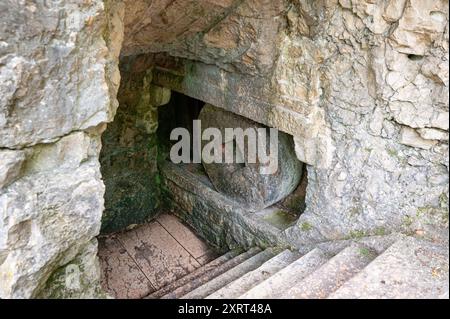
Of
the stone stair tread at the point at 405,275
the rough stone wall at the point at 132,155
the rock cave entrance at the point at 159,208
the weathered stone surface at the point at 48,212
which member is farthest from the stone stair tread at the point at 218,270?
the rough stone wall at the point at 132,155

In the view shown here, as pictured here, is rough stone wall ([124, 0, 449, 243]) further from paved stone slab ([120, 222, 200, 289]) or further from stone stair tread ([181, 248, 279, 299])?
paved stone slab ([120, 222, 200, 289])

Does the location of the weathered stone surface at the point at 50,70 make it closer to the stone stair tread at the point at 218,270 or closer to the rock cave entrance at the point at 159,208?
the stone stair tread at the point at 218,270

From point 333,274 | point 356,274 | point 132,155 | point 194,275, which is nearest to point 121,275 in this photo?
point 194,275

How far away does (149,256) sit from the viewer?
3533 mm

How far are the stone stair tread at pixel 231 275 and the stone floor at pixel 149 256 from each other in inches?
33.0

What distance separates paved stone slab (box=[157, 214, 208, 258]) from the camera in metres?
3.58

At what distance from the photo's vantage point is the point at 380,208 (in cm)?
220

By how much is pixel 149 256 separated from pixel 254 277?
1.54 meters

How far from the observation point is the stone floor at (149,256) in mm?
3201

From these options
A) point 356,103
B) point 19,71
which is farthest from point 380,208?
point 19,71

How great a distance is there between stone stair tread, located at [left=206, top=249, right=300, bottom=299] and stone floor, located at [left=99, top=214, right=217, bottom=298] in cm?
109

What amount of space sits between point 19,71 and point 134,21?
0.90 meters

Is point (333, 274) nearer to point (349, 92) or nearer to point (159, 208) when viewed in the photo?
point (349, 92)

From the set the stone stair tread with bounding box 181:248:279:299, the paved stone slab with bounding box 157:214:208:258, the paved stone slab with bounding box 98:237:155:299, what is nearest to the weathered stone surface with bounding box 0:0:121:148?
the stone stair tread with bounding box 181:248:279:299
